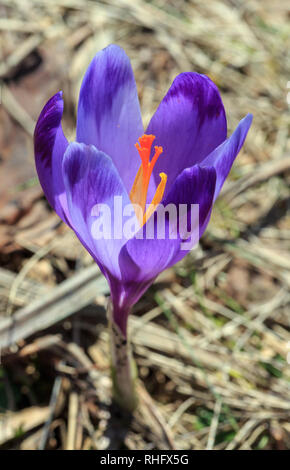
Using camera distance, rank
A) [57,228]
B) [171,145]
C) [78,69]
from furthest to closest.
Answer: [78,69] → [57,228] → [171,145]

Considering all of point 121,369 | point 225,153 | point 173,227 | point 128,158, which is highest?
point 128,158

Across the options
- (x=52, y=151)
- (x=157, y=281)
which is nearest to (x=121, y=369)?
(x=157, y=281)

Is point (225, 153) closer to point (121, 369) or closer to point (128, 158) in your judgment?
point (128, 158)

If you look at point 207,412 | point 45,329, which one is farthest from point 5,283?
point 207,412

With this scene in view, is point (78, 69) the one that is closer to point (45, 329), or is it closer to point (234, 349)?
point (45, 329)

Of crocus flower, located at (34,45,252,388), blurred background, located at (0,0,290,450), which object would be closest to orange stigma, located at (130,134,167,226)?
crocus flower, located at (34,45,252,388)

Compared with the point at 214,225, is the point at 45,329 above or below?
below

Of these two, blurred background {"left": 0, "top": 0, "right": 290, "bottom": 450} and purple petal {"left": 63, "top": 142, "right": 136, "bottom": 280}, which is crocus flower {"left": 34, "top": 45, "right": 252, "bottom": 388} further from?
blurred background {"left": 0, "top": 0, "right": 290, "bottom": 450}
